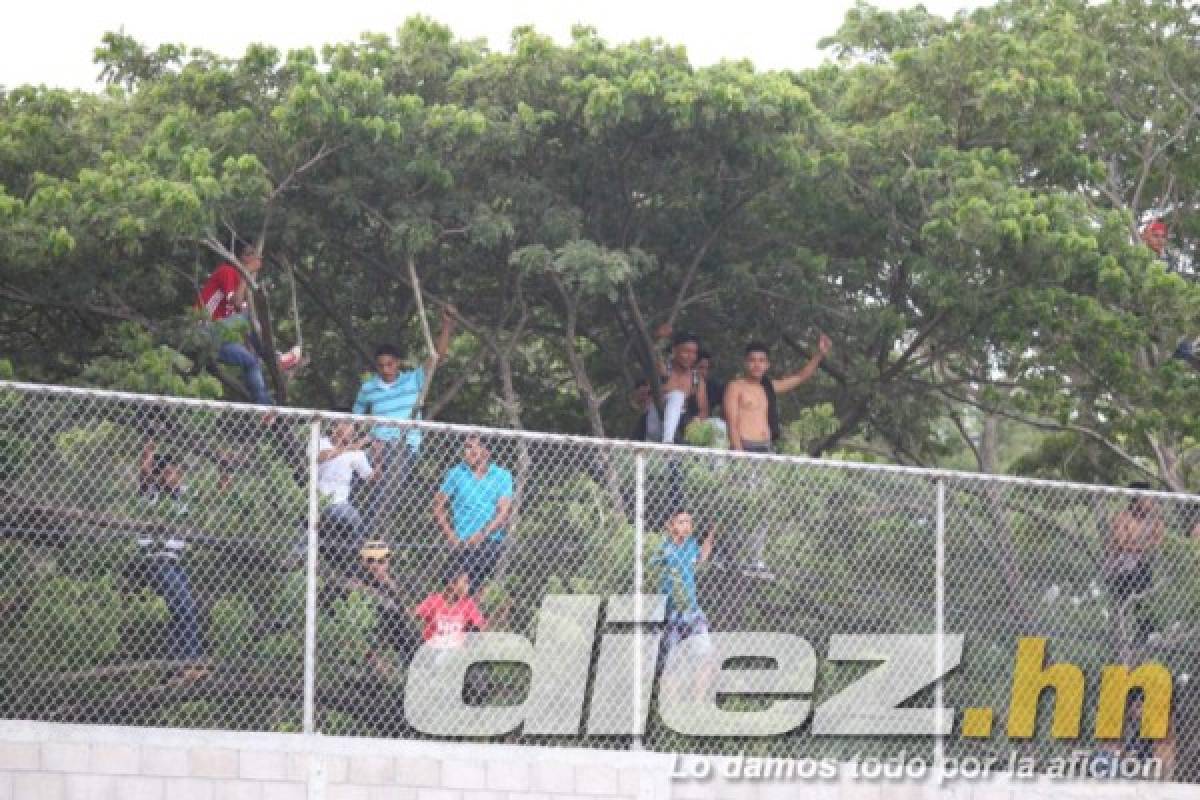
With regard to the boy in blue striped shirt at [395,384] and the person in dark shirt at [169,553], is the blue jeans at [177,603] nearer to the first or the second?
the person in dark shirt at [169,553]

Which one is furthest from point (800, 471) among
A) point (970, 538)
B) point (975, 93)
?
point (975, 93)

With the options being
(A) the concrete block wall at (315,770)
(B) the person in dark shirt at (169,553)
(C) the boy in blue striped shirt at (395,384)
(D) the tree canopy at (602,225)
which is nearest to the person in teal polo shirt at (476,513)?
(A) the concrete block wall at (315,770)

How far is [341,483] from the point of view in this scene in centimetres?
974

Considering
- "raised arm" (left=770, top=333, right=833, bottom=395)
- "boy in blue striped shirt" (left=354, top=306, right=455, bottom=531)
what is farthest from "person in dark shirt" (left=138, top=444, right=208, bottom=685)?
"raised arm" (left=770, top=333, right=833, bottom=395)

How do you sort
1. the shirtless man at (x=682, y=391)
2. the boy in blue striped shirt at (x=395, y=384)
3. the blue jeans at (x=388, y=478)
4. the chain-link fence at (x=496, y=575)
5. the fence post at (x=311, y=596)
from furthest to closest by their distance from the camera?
the shirtless man at (x=682, y=391) → the boy in blue striped shirt at (x=395, y=384) → the blue jeans at (x=388, y=478) → the fence post at (x=311, y=596) → the chain-link fence at (x=496, y=575)

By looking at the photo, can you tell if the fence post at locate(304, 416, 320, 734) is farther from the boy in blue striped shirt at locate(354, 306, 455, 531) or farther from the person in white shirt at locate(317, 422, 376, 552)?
the boy in blue striped shirt at locate(354, 306, 455, 531)

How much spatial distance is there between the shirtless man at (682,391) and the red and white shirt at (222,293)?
2.97 meters

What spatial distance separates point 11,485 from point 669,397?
18.3 ft

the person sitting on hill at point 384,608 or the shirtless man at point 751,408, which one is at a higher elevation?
the shirtless man at point 751,408

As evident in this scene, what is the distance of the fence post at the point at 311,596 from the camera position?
9633 millimetres

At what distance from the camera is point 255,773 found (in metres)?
9.73

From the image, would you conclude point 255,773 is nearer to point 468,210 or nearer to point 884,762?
point 884,762

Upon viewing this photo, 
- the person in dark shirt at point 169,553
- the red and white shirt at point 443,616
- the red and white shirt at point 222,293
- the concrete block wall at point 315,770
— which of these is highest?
the red and white shirt at point 222,293

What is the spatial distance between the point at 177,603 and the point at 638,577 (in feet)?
7.26
